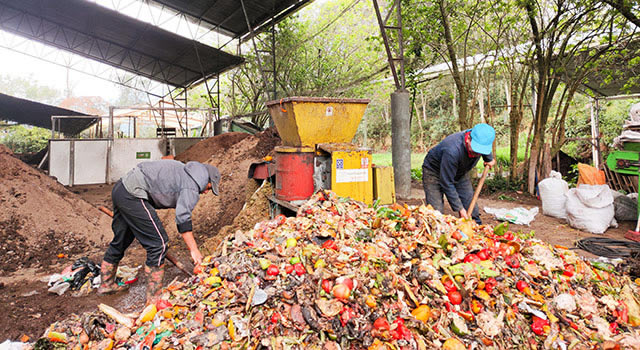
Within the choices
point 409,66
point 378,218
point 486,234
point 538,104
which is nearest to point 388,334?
point 378,218

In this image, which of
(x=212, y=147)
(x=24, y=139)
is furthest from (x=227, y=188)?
(x=24, y=139)

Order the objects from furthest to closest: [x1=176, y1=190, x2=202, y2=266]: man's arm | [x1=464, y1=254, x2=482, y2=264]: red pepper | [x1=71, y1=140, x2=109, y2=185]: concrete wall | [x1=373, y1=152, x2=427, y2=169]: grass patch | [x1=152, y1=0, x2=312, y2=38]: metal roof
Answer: [x1=373, y1=152, x2=427, y2=169]: grass patch < [x1=152, y1=0, x2=312, y2=38]: metal roof < [x1=71, y1=140, x2=109, y2=185]: concrete wall < [x1=176, y1=190, x2=202, y2=266]: man's arm < [x1=464, y1=254, x2=482, y2=264]: red pepper

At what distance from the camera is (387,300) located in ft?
7.78

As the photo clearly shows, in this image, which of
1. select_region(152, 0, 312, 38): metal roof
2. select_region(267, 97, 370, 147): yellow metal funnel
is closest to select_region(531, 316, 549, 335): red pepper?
select_region(267, 97, 370, 147): yellow metal funnel

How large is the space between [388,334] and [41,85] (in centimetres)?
6140

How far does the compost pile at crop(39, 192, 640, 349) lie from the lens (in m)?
2.21

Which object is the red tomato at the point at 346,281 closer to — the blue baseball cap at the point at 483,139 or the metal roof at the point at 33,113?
the blue baseball cap at the point at 483,139

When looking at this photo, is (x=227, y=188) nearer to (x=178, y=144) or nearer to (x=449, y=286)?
(x=178, y=144)

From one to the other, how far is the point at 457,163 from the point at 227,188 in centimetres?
465

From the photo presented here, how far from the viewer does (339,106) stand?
4781mm

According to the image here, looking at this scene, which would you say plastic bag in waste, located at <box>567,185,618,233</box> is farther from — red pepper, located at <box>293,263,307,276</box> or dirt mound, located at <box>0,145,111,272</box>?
dirt mound, located at <box>0,145,111,272</box>

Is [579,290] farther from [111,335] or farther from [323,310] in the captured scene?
[111,335]

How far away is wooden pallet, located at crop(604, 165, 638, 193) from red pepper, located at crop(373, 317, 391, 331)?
7141 millimetres

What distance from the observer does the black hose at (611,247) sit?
417cm
